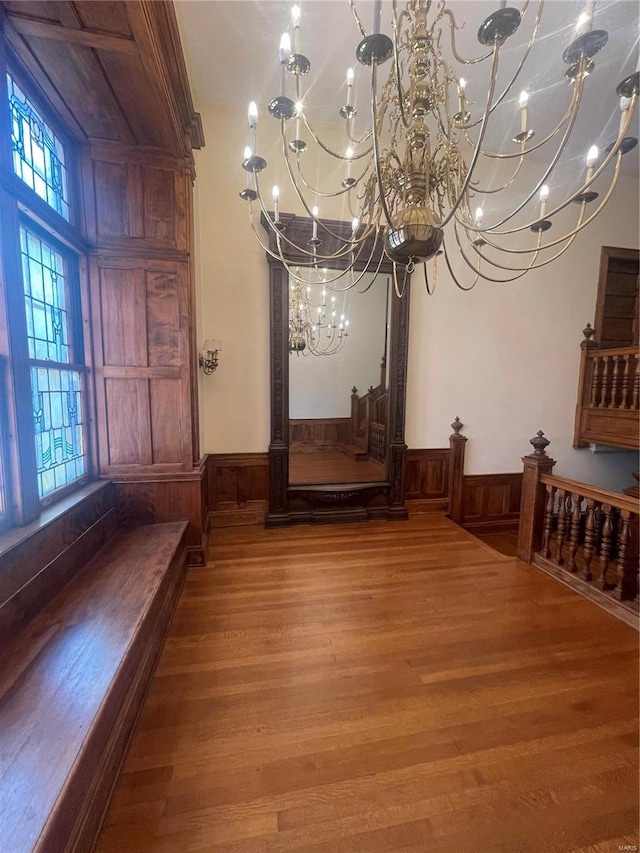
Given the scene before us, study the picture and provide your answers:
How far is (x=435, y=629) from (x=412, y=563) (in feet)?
2.62

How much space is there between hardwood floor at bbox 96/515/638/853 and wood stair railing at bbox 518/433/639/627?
172mm

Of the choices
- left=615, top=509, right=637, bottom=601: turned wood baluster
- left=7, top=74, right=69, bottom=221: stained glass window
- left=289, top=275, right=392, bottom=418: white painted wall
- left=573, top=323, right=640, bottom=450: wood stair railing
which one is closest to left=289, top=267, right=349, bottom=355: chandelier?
left=289, top=275, right=392, bottom=418: white painted wall

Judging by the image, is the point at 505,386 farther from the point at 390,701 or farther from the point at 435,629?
the point at 390,701

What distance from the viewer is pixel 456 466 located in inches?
158

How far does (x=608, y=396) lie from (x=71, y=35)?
17.7ft

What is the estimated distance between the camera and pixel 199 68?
2.80 meters

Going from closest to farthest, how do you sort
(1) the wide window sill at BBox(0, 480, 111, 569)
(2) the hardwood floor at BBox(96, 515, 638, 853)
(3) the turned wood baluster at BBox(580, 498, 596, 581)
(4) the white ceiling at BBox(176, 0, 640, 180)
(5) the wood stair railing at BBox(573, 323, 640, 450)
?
(2) the hardwood floor at BBox(96, 515, 638, 853) < (1) the wide window sill at BBox(0, 480, 111, 569) < (4) the white ceiling at BBox(176, 0, 640, 180) < (3) the turned wood baluster at BBox(580, 498, 596, 581) < (5) the wood stair railing at BBox(573, 323, 640, 450)

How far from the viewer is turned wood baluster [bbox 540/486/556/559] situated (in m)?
2.84

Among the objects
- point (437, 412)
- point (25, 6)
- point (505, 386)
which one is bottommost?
point (437, 412)

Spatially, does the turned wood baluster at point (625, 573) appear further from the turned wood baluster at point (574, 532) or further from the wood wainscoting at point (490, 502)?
the wood wainscoting at point (490, 502)

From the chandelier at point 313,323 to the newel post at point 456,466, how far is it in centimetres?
166

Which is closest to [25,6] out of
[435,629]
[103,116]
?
[103,116]

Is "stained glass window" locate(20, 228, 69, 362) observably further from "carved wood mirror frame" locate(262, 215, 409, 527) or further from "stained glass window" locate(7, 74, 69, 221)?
"carved wood mirror frame" locate(262, 215, 409, 527)

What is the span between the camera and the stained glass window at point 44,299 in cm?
186
